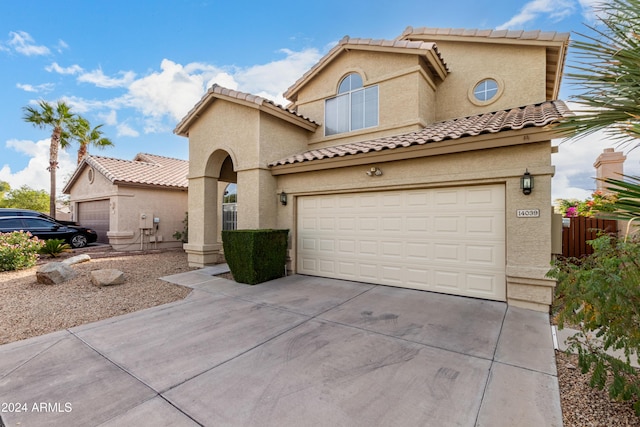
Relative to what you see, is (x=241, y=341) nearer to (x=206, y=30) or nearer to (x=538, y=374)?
(x=538, y=374)

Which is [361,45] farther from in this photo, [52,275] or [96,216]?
[96,216]

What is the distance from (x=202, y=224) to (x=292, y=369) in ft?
26.2

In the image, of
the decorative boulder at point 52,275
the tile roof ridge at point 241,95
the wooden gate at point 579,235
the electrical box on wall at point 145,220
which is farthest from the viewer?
the electrical box on wall at point 145,220

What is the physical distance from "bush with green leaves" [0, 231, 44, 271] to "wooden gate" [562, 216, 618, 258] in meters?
18.1

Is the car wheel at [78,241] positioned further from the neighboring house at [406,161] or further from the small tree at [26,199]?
the small tree at [26,199]

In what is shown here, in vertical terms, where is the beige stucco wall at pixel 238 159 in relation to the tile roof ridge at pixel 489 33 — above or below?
below

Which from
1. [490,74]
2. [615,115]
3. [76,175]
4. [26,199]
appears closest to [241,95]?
[490,74]

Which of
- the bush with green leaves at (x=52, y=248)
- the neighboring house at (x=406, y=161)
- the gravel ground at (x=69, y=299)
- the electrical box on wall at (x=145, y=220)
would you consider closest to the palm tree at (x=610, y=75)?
the neighboring house at (x=406, y=161)

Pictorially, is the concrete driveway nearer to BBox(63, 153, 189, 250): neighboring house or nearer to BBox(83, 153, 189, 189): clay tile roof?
BBox(63, 153, 189, 250): neighboring house

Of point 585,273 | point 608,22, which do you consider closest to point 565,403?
point 585,273

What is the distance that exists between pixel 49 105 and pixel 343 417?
2714cm

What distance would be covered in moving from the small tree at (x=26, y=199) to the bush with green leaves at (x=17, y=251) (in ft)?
99.1

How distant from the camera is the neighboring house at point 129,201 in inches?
568

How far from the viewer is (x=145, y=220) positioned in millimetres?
14953
